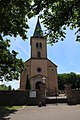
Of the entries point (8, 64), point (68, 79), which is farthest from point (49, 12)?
point (68, 79)

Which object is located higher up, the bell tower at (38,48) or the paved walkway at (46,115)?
the bell tower at (38,48)

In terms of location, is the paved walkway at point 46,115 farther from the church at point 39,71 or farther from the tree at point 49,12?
the church at point 39,71

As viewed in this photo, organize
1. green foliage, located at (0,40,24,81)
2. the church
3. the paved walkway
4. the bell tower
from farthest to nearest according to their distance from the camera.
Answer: the bell tower → the church → green foliage, located at (0,40,24,81) → the paved walkway

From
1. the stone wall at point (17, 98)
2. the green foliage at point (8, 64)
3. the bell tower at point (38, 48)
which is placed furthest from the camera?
the bell tower at point (38, 48)

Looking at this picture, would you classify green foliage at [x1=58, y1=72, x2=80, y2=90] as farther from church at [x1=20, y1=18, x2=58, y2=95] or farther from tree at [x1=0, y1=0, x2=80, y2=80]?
tree at [x1=0, y1=0, x2=80, y2=80]

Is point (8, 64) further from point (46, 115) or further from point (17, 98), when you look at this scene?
point (46, 115)

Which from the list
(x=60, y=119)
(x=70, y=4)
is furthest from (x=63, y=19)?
(x=60, y=119)

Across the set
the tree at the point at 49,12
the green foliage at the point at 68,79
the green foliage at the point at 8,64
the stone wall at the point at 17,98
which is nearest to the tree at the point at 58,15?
the tree at the point at 49,12

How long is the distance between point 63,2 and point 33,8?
→ 4.34 feet

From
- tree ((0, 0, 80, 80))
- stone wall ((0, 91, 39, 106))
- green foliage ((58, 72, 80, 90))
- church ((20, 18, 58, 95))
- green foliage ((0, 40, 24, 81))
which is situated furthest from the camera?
green foliage ((58, 72, 80, 90))

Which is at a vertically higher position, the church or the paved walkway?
the church

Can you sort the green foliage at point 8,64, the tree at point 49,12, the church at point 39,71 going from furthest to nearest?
the church at point 39,71
the green foliage at point 8,64
the tree at point 49,12

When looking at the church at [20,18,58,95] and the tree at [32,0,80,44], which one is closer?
the tree at [32,0,80,44]

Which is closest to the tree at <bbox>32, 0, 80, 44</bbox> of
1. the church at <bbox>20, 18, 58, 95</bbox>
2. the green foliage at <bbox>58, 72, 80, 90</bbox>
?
the church at <bbox>20, 18, 58, 95</bbox>
